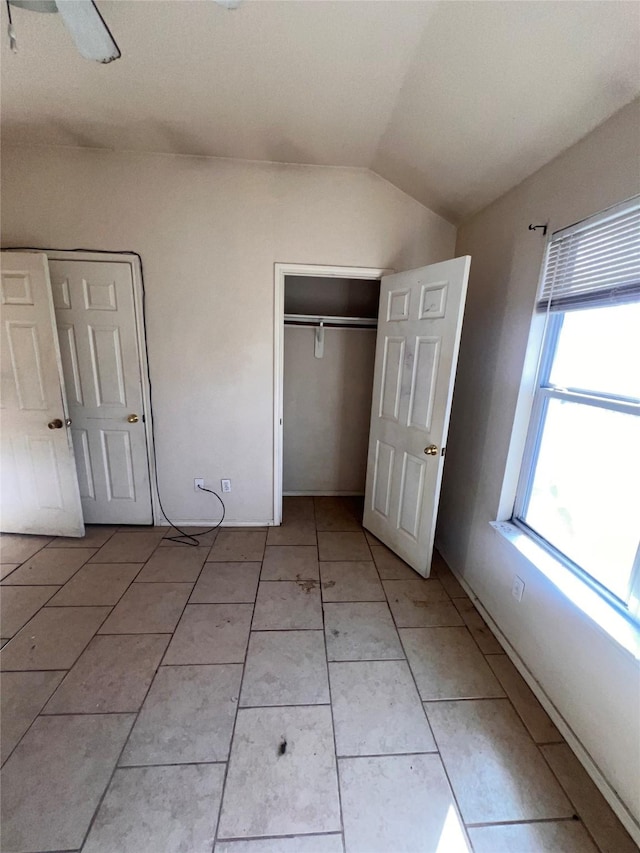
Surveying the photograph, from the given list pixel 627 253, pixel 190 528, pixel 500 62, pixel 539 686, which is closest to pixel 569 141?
pixel 500 62

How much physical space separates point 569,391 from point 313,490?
2.39 meters

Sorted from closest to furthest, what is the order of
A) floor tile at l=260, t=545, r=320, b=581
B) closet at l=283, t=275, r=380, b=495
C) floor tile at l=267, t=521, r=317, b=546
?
1. floor tile at l=260, t=545, r=320, b=581
2. floor tile at l=267, t=521, r=317, b=546
3. closet at l=283, t=275, r=380, b=495

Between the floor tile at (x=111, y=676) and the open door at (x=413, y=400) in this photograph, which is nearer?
the floor tile at (x=111, y=676)

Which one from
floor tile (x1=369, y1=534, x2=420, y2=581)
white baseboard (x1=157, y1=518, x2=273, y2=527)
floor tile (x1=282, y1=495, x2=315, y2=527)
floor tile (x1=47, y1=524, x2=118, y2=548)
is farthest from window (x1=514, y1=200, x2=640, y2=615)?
floor tile (x1=47, y1=524, x2=118, y2=548)

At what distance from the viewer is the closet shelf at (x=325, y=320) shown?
2.86m

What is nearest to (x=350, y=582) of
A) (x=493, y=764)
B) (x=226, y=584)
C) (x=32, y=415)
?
(x=226, y=584)

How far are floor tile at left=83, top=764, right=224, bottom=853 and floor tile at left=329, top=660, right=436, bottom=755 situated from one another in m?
0.48

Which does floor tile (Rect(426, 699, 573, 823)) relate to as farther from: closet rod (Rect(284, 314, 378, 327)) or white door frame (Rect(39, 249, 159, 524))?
closet rod (Rect(284, 314, 378, 327))

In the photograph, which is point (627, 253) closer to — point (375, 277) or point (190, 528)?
point (375, 277)

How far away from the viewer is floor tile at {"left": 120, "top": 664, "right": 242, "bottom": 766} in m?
1.24

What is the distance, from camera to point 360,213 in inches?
91.2

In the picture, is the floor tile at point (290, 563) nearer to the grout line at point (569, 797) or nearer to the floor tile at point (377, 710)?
the floor tile at point (377, 710)

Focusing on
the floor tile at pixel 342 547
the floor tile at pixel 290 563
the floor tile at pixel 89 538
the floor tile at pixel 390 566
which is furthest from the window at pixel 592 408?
the floor tile at pixel 89 538

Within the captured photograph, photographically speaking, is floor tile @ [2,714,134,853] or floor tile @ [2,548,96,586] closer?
floor tile @ [2,714,134,853]
